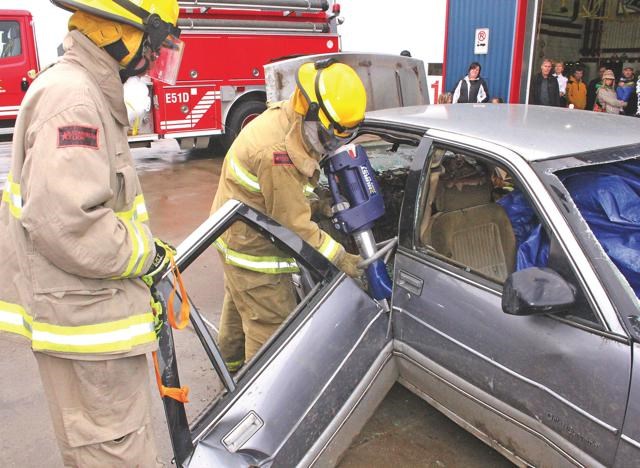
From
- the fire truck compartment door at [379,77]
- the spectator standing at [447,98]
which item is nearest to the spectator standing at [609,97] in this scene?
the spectator standing at [447,98]

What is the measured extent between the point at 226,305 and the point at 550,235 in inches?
66.0

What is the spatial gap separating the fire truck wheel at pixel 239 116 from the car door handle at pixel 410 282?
7.79 meters

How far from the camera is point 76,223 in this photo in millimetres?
1372

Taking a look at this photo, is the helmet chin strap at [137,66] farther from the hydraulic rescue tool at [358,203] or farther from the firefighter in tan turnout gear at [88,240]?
the hydraulic rescue tool at [358,203]

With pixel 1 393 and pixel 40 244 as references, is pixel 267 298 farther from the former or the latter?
pixel 1 393

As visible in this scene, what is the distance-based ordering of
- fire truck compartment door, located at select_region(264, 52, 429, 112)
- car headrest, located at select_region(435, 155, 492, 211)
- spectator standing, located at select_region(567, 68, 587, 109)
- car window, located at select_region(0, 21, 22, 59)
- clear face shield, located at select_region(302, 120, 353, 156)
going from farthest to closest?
spectator standing, located at select_region(567, 68, 587, 109) < car window, located at select_region(0, 21, 22, 59) < fire truck compartment door, located at select_region(264, 52, 429, 112) < car headrest, located at select_region(435, 155, 492, 211) < clear face shield, located at select_region(302, 120, 353, 156)

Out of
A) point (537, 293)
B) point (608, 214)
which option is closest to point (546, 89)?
point (608, 214)

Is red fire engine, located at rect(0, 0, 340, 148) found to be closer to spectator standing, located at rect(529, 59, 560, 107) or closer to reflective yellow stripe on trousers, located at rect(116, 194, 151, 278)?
spectator standing, located at rect(529, 59, 560, 107)

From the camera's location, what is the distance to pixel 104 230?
1.43 m

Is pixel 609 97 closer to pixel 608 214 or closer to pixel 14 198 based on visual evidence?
pixel 608 214

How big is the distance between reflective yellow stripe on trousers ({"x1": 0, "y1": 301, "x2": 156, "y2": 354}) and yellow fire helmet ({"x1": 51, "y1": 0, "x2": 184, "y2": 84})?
0.75 m

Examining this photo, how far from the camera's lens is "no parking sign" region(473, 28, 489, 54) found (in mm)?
8617

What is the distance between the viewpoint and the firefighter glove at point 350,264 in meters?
2.47

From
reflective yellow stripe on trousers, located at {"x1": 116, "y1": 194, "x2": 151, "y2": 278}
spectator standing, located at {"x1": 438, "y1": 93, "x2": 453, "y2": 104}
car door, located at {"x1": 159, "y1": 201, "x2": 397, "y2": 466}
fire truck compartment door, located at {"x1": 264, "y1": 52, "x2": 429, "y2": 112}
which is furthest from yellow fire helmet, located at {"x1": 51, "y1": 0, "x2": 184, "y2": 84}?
spectator standing, located at {"x1": 438, "y1": 93, "x2": 453, "y2": 104}
